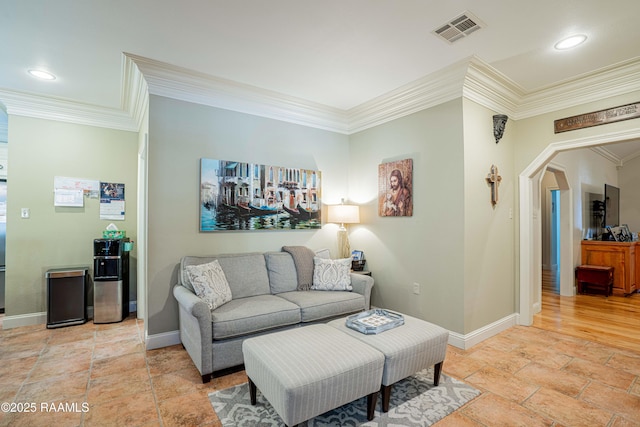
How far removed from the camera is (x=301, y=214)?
162 inches

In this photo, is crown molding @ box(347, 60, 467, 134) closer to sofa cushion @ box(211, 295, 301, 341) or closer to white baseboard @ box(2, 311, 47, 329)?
sofa cushion @ box(211, 295, 301, 341)

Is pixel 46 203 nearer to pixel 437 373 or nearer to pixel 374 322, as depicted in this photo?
pixel 374 322

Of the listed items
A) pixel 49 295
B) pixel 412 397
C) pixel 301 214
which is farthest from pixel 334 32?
pixel 49 295

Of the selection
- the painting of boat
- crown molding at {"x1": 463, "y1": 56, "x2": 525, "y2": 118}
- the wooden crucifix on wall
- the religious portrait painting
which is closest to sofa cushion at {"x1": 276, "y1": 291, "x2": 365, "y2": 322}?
the painting of boat

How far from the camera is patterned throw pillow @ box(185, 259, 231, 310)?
2758mm

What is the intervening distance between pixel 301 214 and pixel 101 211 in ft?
8.80

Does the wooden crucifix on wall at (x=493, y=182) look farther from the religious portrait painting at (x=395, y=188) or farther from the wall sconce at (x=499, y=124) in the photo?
the religious portrait painting at (x=395, y=188)

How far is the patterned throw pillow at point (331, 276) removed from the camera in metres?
3.54

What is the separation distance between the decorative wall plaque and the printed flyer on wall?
547 centimetres

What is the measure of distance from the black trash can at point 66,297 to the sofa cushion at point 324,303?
98.5 inches

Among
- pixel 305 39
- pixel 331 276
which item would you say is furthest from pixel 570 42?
pixel 331 276

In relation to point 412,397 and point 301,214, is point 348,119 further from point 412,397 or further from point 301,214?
point 412,397

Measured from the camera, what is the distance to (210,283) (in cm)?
284

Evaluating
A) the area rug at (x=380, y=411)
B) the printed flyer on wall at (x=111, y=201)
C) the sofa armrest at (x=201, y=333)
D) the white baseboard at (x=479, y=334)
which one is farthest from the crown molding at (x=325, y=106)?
the area rug at (x=380, y=411)
